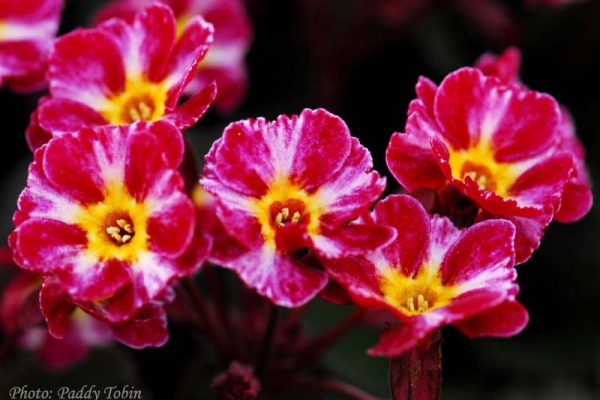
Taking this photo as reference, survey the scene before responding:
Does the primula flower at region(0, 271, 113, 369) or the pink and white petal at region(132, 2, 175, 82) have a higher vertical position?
the pink and white petal at region(132, 2, 175, 82)

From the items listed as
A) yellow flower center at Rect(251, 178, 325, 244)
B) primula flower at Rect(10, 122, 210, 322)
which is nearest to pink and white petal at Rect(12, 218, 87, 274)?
primula flower at Rect(10, 122, 210, 322)

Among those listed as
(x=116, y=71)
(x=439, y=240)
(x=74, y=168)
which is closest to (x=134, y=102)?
(x=116, y=71)

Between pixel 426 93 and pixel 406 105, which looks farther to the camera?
pixel 406 105

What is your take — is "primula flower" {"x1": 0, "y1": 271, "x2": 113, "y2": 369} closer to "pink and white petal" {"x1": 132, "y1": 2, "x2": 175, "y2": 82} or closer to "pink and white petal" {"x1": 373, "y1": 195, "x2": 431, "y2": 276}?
"pink and white petal" {"x1": 132, "y1": 2, "x2": 175, "y2": 82}

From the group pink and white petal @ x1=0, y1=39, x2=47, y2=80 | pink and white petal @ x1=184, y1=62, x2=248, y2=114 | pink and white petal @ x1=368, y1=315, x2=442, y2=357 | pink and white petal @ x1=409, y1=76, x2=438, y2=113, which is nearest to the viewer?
pink and white petal @ x1=368, y1=315, x2=442, y2=357

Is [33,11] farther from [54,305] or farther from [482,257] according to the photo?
[482,257]

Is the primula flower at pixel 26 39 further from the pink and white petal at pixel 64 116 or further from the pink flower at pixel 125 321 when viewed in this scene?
the pink flower at pixel 125 321

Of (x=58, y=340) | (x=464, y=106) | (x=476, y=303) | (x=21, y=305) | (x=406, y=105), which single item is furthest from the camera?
(x=406, y=105)

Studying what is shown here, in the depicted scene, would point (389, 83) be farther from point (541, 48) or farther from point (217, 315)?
point (217, 315)
